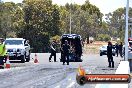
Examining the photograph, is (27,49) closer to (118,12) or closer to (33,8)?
(33,8)

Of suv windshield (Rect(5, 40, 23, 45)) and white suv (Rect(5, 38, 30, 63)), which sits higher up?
suv windshield (Rect(5, 40, 23, 45))

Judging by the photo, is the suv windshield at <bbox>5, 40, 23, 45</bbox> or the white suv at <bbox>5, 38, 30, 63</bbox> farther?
the suv windshield at <bbox>5, 40, 23, 45</bbox>

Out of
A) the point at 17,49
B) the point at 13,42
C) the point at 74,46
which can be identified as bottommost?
the point at 17,49

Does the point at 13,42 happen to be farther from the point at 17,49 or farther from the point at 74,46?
the point at 74,46

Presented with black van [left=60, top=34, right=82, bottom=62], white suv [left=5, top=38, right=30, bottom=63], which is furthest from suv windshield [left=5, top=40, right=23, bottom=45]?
black van [left=60, top=34, right=82, bottom=62]

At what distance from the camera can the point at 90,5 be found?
11912cm

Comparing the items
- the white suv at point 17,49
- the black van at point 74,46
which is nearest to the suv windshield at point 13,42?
the white suv at point 17,49

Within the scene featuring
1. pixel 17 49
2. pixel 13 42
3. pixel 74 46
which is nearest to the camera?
pixel 17 49

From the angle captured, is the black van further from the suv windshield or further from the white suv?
the suv windshield

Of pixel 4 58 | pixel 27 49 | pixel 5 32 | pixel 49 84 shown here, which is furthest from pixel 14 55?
pixel 5 32

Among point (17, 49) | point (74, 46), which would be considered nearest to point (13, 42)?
point (17, 49)

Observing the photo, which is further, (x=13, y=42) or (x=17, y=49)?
(x=13, y=42)

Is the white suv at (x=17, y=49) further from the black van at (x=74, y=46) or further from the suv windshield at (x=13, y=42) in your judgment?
the black van at (x=74, y=46)

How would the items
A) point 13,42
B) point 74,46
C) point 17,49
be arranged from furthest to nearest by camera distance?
point 13,42, point 74,46, point 17,49
